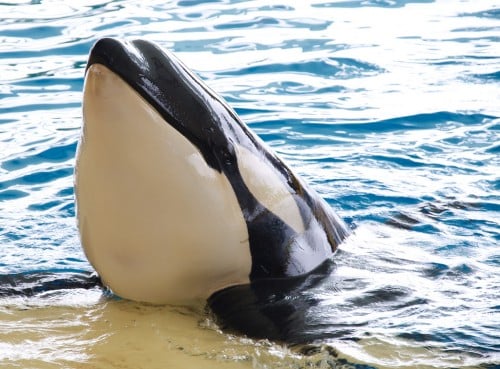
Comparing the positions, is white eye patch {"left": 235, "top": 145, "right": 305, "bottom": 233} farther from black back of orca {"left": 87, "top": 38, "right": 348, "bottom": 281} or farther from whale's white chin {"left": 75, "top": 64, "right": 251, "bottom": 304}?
whale's white chin {"left": 75, "top": 64, "right": 251, "bottom": 304}

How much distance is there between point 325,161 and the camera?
824 cm

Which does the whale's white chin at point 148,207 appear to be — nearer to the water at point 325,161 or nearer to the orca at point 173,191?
the orca at point 173,191

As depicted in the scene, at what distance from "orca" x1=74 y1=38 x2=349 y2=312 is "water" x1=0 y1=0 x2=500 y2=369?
196 mm

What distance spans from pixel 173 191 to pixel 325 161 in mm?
4374

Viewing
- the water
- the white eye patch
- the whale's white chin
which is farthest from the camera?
the white eye patch

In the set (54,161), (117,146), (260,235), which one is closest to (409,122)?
(54,161)

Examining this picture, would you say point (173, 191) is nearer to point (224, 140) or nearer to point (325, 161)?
point (224, 140)

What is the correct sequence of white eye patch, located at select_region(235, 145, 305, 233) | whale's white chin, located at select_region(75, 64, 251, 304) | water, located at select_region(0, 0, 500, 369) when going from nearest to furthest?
1. whale's white chin, located at select_region(75, 64, 251, 304)
2. water, located at select_region(0, 0, 500, 369)
3. white eye patch, located at select_region(235, 145, 305, 233)

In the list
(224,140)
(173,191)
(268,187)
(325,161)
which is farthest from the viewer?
(325,161)

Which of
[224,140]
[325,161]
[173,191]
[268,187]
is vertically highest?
A: [224,140]

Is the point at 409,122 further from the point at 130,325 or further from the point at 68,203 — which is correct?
the point at 130,325

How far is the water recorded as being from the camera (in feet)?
13.4

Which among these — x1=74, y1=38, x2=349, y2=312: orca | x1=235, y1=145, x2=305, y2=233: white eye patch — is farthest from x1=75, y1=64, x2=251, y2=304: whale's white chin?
x1=235, y1=145, x2=305, y2=233: white eye patch

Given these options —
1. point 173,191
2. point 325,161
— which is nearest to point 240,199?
point 173,191
